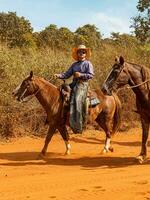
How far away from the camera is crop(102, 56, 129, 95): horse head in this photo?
1096 centimetres

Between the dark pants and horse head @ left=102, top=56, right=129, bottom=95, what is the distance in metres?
1.19

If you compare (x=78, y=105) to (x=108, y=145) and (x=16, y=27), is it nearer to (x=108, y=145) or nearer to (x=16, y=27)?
(x=108, y=145)

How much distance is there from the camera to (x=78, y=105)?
474 inches

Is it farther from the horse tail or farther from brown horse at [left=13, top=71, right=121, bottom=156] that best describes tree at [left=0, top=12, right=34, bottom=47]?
brown horse at [left=13, top=71, right=121, bottom=156]

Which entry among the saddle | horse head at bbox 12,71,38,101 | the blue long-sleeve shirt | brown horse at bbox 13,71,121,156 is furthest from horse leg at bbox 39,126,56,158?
the blue long-sleeve shirt

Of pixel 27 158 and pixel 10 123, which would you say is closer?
pixel 27 158

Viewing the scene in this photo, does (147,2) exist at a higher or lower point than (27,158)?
higher

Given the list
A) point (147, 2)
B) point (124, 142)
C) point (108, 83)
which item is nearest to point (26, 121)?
point (124, 142)

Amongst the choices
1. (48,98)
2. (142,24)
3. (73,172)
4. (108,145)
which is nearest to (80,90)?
(48,98)

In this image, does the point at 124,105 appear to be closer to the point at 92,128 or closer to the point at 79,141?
the point at 92,128

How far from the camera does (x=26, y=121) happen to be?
16516mm

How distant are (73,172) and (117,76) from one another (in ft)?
7.91

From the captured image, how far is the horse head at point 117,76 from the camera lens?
11.0 meters

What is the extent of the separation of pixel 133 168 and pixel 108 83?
2028 millimetres
